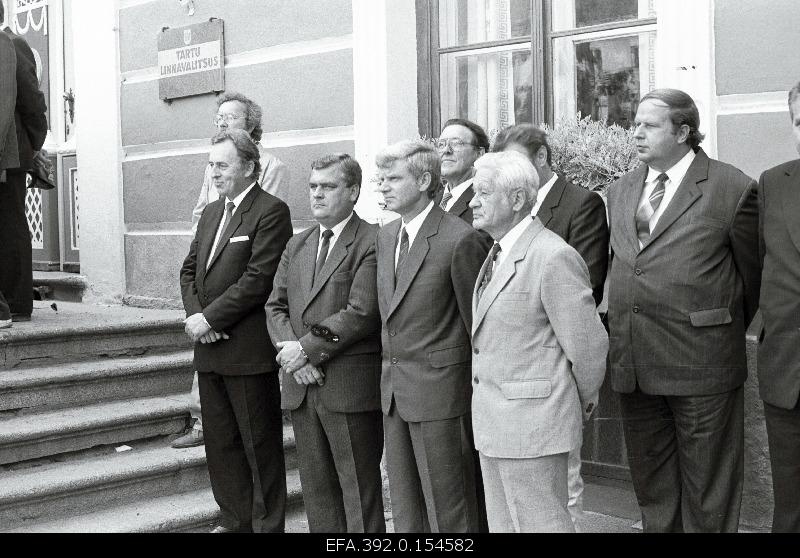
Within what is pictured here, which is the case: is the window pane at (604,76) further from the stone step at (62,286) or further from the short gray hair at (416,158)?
the stone step at (62,286)

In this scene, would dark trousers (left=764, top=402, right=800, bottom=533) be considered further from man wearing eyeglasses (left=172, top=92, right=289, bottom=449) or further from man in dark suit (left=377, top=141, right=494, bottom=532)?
man wearing eyeglasses (left=172, top=92, right=289, bottom=449)

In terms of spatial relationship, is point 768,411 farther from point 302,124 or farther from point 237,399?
point 302,124

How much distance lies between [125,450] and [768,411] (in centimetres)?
342

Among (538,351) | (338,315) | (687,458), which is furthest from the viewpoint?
(338,315)

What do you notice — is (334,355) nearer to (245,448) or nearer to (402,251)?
(402,251)

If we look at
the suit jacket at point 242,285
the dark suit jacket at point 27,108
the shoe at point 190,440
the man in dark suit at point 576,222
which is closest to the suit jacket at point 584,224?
the man in dark suit at point 576,222

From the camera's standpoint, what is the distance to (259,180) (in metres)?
5.73

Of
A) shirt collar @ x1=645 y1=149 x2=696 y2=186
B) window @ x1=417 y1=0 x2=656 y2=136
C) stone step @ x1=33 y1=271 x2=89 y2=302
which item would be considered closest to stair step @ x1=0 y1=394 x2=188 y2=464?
window @ x1=417 y1=0 x2=656 y2=136

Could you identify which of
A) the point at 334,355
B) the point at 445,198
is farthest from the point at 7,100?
the point at 334,355

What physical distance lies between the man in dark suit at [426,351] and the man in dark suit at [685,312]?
0.65 m

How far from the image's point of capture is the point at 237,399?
4.83 meters

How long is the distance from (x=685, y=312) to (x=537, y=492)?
95 cm
